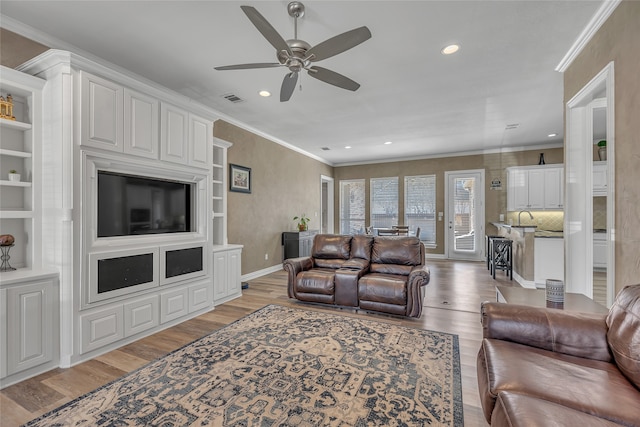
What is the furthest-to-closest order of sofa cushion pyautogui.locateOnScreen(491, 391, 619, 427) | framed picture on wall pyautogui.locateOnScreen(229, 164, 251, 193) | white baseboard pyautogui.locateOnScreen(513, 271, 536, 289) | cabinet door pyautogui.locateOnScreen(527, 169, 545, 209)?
→ cabinet door pyautogui.locateOnScreen(527, 169, 545, 209)
framed picture on wall pyautogui.locateOnScreen(229, 164, 251, 193)
white baseboard pyautogui.locateOnScreen(513, 271, 536, 289)
sofa cushion pyautogui.locateOnScreen(491, 391, 619, 427)

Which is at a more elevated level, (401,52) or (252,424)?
(401,52)

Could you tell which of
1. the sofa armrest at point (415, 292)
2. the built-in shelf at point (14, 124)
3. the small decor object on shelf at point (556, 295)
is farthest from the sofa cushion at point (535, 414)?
the built-in shelf at point (14, 124)

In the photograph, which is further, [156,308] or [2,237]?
[156,308]

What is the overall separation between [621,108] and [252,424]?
3343 millimetres

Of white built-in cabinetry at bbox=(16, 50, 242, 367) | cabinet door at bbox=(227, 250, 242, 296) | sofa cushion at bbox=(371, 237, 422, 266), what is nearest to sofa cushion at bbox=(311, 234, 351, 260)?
sofa cushion at bbox=(371, 237, 422, 266)

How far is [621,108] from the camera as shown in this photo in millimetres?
2137

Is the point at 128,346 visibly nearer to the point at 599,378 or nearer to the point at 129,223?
the point at 129,223

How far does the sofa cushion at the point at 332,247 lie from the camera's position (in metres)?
4.33

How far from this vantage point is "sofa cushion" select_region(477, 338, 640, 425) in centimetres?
113

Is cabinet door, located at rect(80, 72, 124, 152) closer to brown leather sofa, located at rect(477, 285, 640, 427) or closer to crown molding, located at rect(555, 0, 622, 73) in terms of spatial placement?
brown leather sofa, located at rect(477, 285, 640, 427)

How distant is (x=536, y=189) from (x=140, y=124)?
7.45 metres

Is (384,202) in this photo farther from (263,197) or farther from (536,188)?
(263,197)

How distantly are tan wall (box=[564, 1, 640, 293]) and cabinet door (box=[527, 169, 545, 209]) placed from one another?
4697 mm

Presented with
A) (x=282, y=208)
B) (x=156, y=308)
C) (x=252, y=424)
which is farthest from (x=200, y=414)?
(x=282, y=208)
